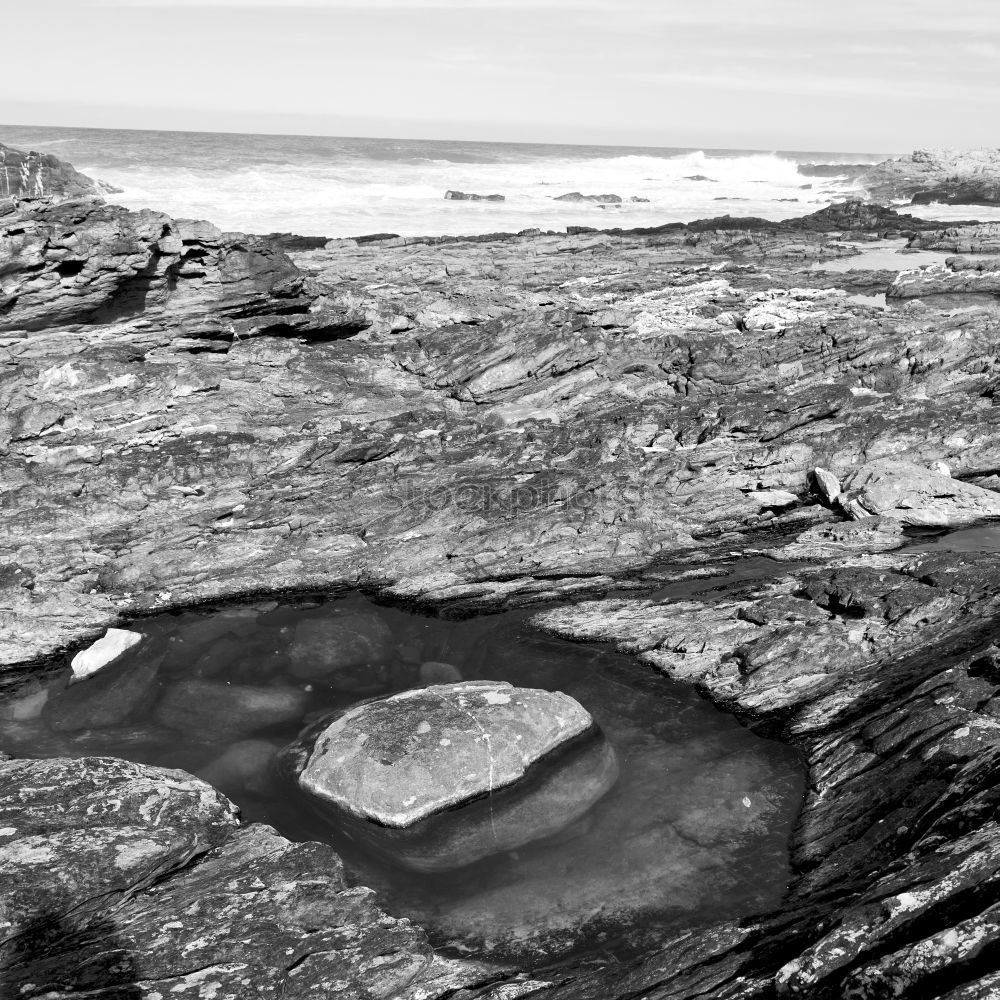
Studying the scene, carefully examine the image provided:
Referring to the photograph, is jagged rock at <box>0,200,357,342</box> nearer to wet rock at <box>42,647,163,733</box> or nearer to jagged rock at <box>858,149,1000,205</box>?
wet rock at <box>42,647,163,733</box>

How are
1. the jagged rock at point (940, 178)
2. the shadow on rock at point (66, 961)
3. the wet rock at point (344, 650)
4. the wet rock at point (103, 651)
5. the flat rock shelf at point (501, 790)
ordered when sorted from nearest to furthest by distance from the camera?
the shadow on rock at point (66, 961) < the flat rock shelf at point (501, 790) < the wet rock at point (103, 651) < the wet rock at point (344, 650) < the jagged rock at point (940, 178)

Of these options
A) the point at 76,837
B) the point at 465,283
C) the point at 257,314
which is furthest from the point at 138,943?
the point at 465,283

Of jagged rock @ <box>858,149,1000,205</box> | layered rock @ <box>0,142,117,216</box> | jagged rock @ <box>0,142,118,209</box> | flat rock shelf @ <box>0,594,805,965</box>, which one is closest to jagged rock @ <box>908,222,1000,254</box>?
jagged rock @ <box>858,149,1000,205</box>

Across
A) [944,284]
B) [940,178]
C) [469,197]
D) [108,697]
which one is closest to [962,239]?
[944,284]

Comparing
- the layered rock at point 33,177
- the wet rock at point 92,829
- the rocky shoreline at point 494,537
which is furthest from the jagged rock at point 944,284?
the layered rock at point 33,177

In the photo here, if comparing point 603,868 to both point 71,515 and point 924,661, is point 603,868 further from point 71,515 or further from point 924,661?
point 71,515

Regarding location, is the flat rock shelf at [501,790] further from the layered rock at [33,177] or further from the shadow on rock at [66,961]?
the layered rock at [33,177]

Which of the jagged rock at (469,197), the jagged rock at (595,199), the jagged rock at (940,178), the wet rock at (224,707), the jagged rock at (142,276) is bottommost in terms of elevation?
the wet rock at (224,707)
